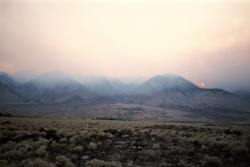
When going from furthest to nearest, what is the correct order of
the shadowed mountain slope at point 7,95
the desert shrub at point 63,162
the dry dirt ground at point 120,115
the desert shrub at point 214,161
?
the shadowed mountain slope at point 7,95, the dry dirt ground at point 120,115, the desert shrub at point 214,161, the desert shrub at point 63,162

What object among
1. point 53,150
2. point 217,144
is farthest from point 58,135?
point 217,144

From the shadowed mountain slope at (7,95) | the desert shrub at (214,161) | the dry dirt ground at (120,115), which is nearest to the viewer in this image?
the desert shrub at (214,161)

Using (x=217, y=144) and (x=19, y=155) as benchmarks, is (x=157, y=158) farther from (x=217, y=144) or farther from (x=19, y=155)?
(x=19, y=155)

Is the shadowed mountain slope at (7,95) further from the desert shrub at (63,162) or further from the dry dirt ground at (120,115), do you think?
the desert shrub at (63,162)

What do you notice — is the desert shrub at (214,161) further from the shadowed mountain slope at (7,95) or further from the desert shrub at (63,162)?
the shadowed mountain slope at (7,95)

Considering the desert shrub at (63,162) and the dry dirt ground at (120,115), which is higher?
the desert shrub at (63,162)

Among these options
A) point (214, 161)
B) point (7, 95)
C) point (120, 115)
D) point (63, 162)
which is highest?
point (214, 161)

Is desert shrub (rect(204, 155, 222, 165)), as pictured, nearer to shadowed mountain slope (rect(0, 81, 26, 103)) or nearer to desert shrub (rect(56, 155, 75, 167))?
desert shrub (rect(56, 155, 75, 167))

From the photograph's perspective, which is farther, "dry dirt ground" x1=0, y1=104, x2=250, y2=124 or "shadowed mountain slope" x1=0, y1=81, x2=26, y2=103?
"shadowed mountain slope" x1=0, y1=81, x2=26, y2=103

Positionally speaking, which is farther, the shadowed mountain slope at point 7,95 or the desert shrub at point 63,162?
the shadowed mountain slope at point 7,95

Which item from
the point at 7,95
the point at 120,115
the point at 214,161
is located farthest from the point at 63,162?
the point at 7,95

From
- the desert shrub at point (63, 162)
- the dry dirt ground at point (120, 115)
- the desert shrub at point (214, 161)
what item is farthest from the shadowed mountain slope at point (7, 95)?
the desert shrub at point (214, 161)

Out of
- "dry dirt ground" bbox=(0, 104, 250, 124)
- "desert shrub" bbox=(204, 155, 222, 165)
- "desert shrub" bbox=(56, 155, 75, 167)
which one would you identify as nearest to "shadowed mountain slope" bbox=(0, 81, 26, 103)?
"dry dirt ground" bbox=(0, 104, 250, 124)

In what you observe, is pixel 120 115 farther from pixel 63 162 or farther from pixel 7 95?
pixel 7 95
